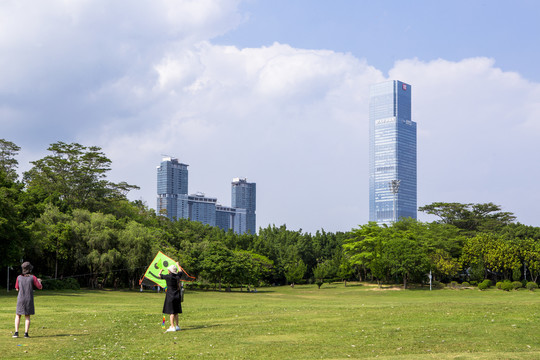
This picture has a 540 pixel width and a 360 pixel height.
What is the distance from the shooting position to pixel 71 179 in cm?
8006

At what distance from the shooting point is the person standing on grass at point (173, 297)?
57.5 ft

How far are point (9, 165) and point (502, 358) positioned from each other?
89.2 metres

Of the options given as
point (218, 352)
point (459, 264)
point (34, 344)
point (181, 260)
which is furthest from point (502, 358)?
point (459, 264)

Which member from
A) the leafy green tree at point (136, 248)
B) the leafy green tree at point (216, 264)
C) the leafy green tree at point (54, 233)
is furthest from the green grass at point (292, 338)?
the leafy green tree at point (216, 264)

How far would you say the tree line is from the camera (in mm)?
59969

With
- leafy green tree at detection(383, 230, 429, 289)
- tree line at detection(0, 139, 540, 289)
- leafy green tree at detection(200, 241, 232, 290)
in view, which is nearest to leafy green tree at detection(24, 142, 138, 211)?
tree line at detection(0, 139, 540, 289)

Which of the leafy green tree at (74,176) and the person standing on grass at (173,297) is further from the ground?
the leafy green tree at (74,176)

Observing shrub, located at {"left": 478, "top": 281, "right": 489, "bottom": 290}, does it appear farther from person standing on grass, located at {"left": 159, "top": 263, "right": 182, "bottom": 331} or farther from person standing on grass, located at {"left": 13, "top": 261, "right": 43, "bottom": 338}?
person standing on grass, located at {"left": 13, "top": 261, "right": 43, "bottom": 338}

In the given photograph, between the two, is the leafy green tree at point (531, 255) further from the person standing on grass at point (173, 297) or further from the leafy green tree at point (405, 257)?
the person standing on grass at point (173, 297)

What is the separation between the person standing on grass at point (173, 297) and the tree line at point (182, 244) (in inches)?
1286

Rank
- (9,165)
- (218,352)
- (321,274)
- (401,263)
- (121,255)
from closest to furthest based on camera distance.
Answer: (218,352), (121,255), (401,263), (9,165), (321,274)

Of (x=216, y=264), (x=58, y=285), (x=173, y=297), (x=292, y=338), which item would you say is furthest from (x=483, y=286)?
(x=173, y=297)

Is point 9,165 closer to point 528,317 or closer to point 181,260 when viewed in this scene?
point 181,260

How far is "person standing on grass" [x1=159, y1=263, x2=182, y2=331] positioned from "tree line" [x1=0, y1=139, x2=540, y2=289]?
32665mm
